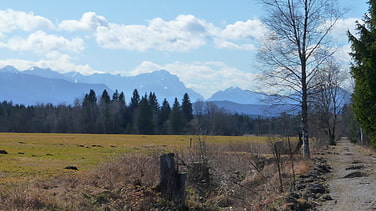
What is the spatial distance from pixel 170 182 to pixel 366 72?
39.2 ft

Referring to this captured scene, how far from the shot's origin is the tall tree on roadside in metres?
20.3

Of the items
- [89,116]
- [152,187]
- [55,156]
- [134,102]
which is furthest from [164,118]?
[152,187]

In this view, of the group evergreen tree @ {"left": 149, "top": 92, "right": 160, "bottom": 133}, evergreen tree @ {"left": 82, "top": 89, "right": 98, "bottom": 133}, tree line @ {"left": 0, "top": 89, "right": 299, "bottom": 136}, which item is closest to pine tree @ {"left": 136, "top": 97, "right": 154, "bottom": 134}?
tree line @ {"left": 0, "top": 89, "right": 299, "bottom": 136}

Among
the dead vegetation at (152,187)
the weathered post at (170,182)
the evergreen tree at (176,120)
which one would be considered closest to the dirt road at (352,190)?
the dead vegetation at (152,187)

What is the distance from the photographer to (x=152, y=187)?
14.0 m

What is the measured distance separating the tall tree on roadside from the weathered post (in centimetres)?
1139

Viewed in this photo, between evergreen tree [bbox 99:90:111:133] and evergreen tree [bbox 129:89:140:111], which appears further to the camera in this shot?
evergreen tree [bbox 129:89:140:111]

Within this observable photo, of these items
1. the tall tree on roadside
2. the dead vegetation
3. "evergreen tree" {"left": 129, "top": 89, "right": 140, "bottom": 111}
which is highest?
"evergreen tree" {"left": 129, "top": 89, "right": 140, "bottom": 111}

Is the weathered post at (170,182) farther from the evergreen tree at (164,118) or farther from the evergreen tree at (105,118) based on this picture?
the evergreen tree at (105,118)

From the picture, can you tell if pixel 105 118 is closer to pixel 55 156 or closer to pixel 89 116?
pixel 89 116

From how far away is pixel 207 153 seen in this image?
18.7m

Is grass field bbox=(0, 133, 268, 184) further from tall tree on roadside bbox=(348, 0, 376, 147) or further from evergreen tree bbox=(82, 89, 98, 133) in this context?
evergreen tree bbox=(82, 89, 98, 133)

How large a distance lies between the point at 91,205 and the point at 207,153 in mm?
6965

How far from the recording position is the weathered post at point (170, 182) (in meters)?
13.5
